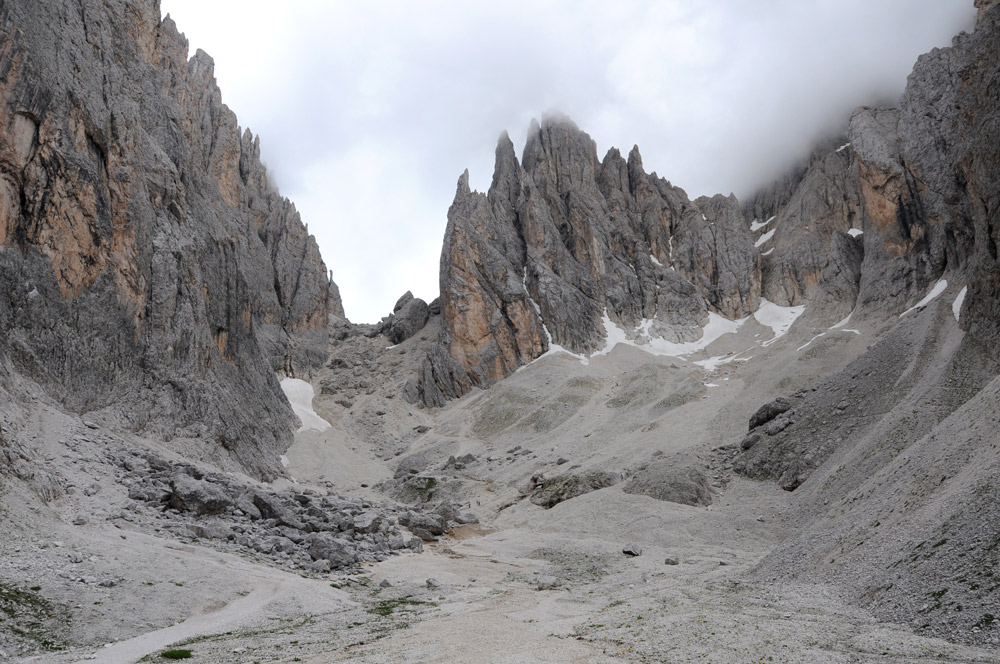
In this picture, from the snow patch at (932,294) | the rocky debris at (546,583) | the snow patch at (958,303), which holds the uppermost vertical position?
the snow patch at (932,294)

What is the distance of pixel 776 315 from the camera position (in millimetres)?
111438

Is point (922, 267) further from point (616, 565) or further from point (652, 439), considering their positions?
point (616, 565)

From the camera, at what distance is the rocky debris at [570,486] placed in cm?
4847

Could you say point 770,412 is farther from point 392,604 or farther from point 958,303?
point 392,604

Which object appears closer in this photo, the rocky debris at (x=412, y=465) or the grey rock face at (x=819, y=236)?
the rocky debris at (x=412, y=465)

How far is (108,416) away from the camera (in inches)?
1667

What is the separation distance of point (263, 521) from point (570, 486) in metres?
25.7

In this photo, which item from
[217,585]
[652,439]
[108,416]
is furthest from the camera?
[652,439]

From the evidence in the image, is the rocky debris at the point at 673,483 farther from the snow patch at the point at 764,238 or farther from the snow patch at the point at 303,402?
the snow patch at the point at 764,238

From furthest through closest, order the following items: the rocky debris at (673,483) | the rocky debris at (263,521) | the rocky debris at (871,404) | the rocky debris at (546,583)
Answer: the rocky debris at (673,483) → the rocky debris at (871,404) → the rocky debris at (263,521) → the rocky debris at (546,583)

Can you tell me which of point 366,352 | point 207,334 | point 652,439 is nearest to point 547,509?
point 652,439

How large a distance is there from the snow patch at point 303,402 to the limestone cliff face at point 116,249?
6492mm

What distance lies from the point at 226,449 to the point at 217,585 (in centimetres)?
3513

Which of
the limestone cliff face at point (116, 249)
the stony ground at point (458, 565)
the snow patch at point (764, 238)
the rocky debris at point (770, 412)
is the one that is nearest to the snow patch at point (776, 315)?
the snow patch at point (764, 238)
